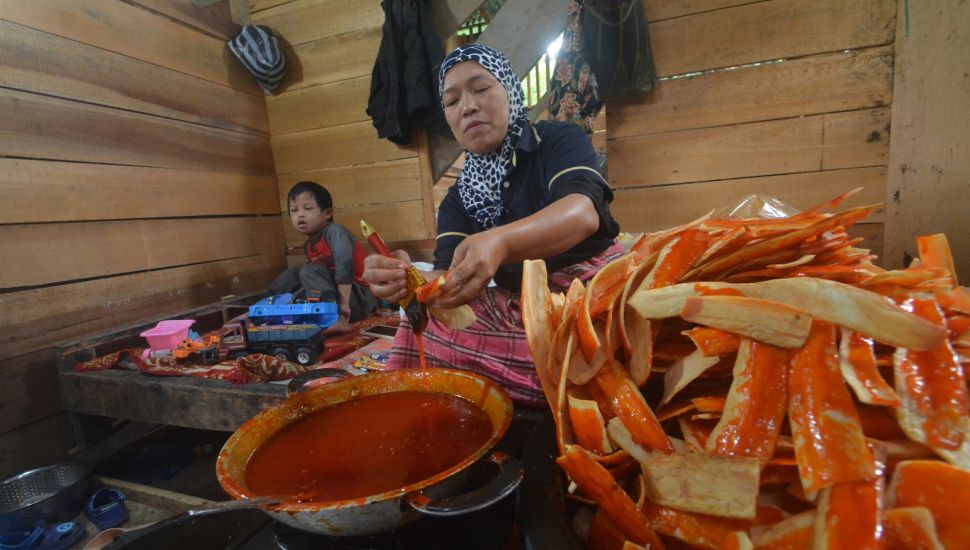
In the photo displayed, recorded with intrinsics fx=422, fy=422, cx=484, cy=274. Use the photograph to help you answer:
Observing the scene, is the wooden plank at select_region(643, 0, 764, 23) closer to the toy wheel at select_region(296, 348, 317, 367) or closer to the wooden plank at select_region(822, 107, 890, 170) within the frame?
→ the wooden plank at select_region(822, 107, 890, 170)

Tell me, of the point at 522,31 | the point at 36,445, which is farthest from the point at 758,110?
the point at 36,445

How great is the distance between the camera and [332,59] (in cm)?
354

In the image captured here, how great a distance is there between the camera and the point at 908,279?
0.51 m

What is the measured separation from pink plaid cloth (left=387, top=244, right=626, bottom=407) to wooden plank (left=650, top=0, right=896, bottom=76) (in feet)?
6.03

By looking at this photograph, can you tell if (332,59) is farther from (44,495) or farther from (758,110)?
(44,495)

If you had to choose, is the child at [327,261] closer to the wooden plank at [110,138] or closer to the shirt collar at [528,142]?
the wooden plank at [110,138]

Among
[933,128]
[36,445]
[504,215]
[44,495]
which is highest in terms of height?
[933,128]

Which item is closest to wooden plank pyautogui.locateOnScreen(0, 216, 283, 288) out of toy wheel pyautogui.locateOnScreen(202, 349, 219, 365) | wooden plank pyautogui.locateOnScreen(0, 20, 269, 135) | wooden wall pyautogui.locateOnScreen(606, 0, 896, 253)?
wooden plank pyautogui.locateOnScreen(0, 20, 269, 135)

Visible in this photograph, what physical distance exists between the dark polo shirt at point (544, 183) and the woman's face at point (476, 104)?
0.13 meters

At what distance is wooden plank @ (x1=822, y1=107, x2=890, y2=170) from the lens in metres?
2.35

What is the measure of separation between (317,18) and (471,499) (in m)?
4.08

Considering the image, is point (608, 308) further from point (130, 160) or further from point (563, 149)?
point (130, 160)

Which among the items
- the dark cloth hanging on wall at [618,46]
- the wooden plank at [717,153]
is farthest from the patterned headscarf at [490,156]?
the wooden plank at [717,153]

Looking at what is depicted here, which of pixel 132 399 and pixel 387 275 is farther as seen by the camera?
pixel 132 399
